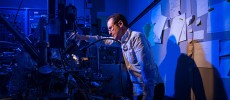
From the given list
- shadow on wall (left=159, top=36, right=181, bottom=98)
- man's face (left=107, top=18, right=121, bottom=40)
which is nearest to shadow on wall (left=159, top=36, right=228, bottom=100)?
shadow on wall (left=159, top=36, right=181, bottom=98)

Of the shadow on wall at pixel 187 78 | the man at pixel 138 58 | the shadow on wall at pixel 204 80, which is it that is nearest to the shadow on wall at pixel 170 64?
the shadow on wall at pixel 187 78

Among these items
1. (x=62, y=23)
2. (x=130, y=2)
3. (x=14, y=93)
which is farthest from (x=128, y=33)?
(x=130, y=2)

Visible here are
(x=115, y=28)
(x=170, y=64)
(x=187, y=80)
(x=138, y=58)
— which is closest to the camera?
(x=138, y=58)

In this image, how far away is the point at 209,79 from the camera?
1.83m

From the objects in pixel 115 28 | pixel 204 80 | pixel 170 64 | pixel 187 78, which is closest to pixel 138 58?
pixel 115 28

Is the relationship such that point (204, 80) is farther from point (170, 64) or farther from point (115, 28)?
point (115, 28)

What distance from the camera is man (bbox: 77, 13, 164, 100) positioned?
136cm

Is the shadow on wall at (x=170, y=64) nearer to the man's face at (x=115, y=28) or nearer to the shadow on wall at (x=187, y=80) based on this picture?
the shadow on wall at (x=187, y=80)

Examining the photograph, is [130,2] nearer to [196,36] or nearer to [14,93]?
[196,36]

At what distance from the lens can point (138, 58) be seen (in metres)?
1.46

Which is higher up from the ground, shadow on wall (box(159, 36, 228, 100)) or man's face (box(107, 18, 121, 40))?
man's face (box(107, 18, 121, 40))

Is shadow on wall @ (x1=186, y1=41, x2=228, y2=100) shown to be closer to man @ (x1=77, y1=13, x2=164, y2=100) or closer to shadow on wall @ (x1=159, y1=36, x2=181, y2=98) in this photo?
shadow on wall @ (x1=159, y1=36, x2=181, y2=98)

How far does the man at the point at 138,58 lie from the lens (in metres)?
1.36

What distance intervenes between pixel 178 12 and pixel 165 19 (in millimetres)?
387
